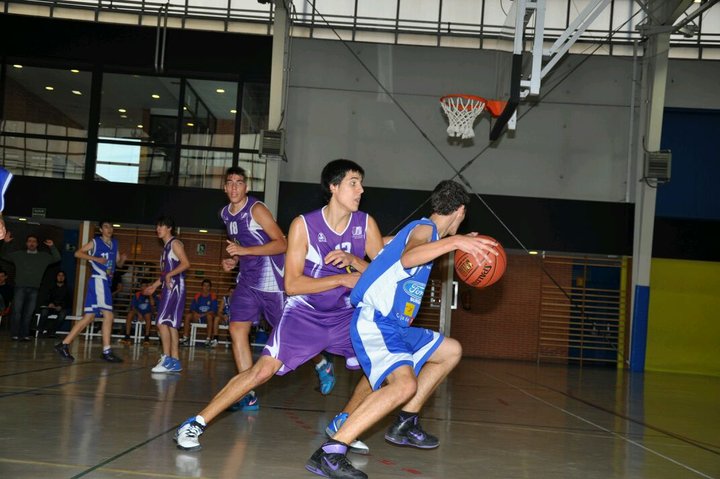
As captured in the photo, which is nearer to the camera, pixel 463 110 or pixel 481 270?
pixel 481 270

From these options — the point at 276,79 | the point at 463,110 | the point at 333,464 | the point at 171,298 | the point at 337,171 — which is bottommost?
the point at 333,464

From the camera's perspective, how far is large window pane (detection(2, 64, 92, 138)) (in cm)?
1734

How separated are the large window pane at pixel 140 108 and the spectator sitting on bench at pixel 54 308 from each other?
351 cm

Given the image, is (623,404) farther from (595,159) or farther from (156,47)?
(156,47)

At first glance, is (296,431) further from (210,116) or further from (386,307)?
(210,116)

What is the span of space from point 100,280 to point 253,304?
15.4ft

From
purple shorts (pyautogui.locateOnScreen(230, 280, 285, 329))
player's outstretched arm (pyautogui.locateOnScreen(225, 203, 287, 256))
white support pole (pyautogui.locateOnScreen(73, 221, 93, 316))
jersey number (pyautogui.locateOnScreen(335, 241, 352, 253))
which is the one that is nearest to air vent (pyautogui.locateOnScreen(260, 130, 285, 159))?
white support pole (pyautogui.locateOnScreen(73, 221, 93, 316))

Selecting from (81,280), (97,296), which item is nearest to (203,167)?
(81,280)

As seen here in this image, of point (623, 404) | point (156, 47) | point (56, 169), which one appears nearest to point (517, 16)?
point (623, 404)

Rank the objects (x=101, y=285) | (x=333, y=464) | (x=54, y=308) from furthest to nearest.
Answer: (x=54, y=308) < (x=101, y=285) < (x=333, y=464)

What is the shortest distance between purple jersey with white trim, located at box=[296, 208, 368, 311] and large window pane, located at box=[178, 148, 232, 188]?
498 inches

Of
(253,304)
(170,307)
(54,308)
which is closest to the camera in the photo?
(253,304)

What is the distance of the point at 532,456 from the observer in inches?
190

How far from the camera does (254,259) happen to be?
654cm
